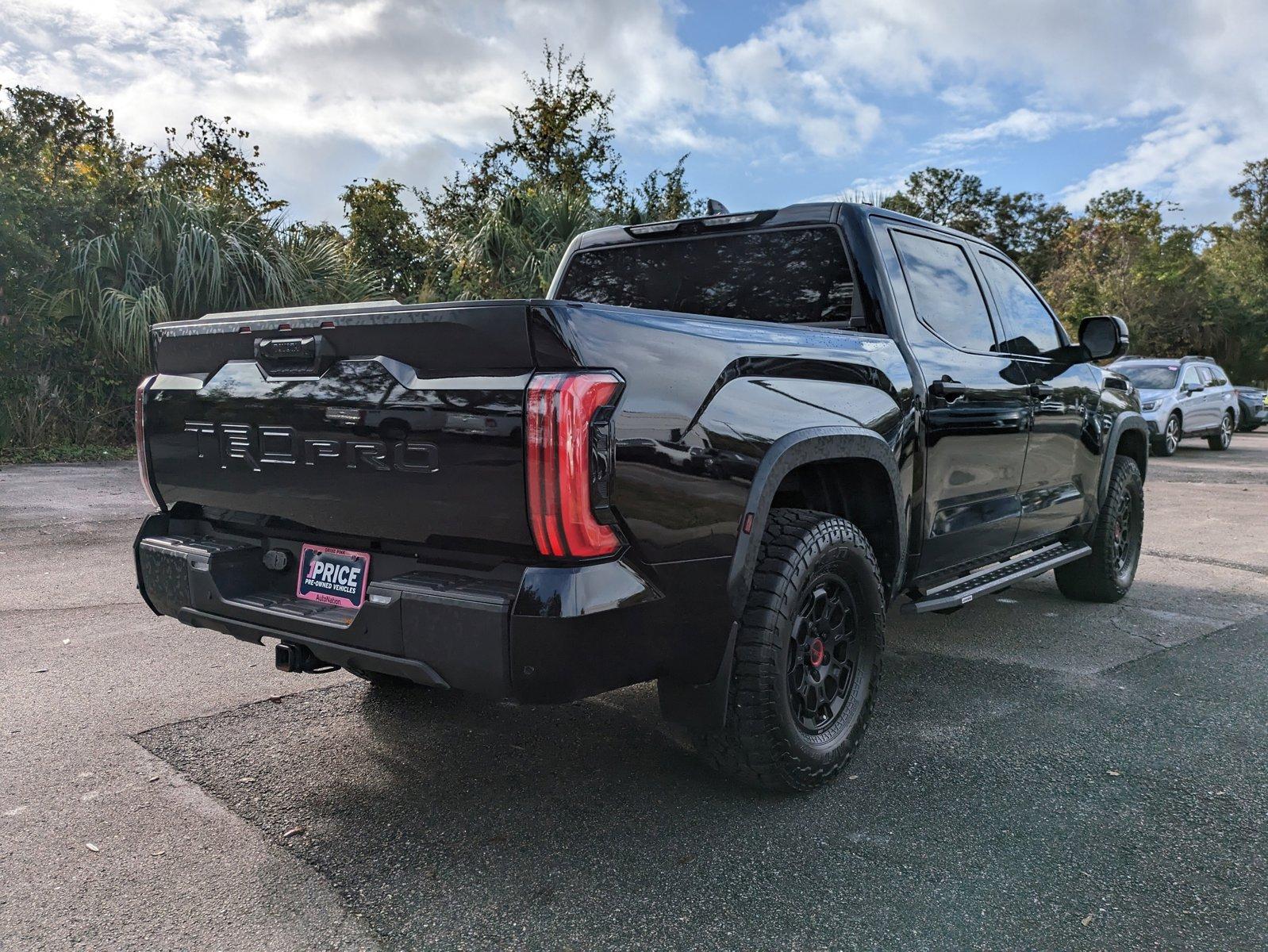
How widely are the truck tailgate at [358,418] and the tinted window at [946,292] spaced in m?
2.16

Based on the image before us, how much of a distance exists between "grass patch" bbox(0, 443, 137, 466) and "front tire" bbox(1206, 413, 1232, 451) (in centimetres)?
1801

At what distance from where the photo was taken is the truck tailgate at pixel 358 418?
240 centimetres

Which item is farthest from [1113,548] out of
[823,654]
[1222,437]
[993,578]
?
[1222,437]

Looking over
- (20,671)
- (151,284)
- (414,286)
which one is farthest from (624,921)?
(414,286)

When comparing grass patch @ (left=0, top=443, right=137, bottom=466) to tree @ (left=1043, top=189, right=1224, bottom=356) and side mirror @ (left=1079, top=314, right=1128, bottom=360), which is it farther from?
tree @ (left=1043, top=189, right=1224, bottom=356)

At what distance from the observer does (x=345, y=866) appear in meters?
2.60

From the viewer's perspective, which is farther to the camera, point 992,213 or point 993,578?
point 992,213

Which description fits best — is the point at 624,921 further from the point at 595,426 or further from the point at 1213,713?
the point at 1213,713

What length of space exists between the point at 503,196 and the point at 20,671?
11.0m

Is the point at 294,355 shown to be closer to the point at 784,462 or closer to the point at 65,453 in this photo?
the point at 784,462

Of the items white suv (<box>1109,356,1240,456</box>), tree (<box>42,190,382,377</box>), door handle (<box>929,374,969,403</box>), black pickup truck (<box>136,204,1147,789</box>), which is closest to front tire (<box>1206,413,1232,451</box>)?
white suv (<box>1109,356,1240,456</box>)

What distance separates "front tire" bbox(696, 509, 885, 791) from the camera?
282cm

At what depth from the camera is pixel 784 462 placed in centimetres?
288

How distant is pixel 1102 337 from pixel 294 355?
4043 mm
